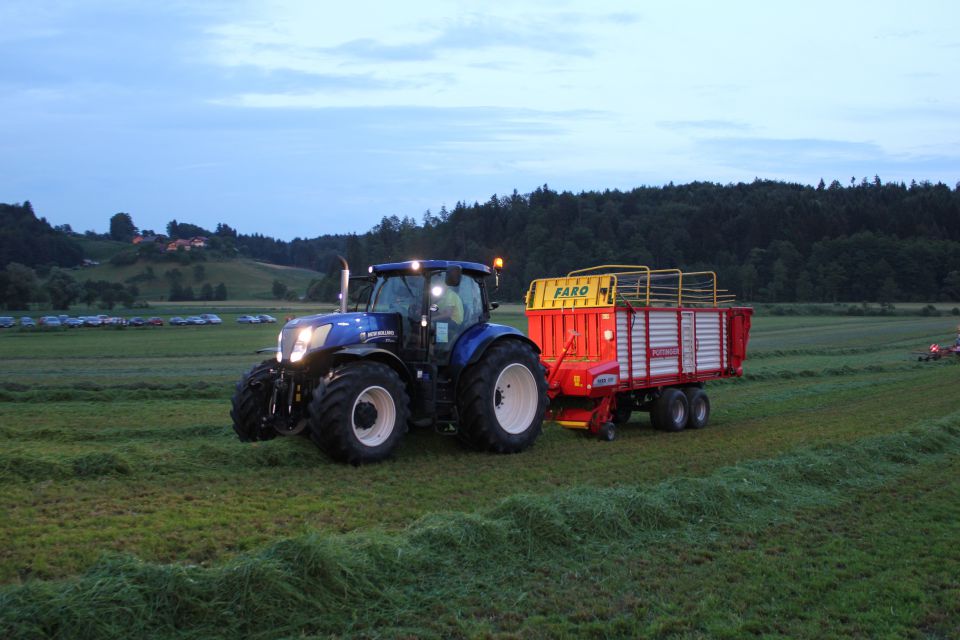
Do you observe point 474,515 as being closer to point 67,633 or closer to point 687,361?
point 67,633

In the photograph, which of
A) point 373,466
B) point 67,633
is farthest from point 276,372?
point 67,633

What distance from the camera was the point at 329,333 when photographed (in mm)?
9781

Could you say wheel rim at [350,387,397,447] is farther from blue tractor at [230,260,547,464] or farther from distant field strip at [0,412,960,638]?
distant field strip at [0,412,960,638]

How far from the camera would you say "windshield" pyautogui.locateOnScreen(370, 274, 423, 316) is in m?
10.7

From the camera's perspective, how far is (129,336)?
53.4m

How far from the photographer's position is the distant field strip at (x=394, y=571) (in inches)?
182

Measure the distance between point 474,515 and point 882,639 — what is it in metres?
3.01

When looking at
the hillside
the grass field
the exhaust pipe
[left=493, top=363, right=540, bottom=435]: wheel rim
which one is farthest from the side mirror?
the hillside

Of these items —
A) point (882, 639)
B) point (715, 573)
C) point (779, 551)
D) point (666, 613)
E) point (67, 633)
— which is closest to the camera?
point (67, 633)

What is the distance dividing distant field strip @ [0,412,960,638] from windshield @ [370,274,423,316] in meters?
3.70

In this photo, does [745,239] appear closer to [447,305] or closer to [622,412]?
[622,412]

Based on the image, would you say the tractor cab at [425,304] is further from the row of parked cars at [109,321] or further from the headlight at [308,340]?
the row of parked cars at [109,321]

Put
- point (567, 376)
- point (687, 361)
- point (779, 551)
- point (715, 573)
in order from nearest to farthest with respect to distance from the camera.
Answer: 1. point (715, 573)
2. point (779, 551)
3. point (567, 376)
4. point (687, 361)

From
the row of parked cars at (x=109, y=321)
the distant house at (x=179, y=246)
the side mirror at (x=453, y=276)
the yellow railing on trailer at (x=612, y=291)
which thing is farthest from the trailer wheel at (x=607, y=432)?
the distant house at (x=179, y=246)
